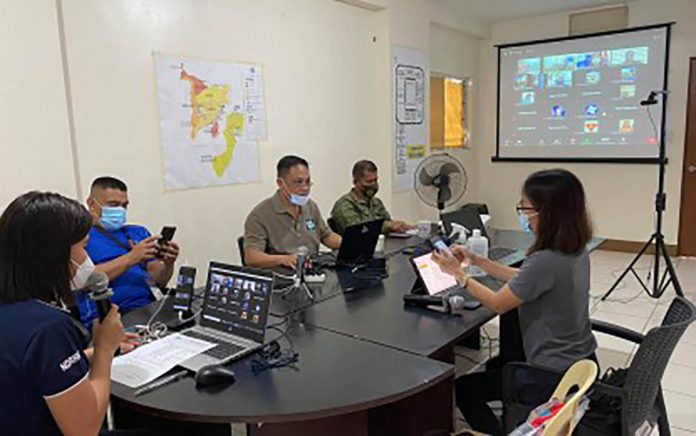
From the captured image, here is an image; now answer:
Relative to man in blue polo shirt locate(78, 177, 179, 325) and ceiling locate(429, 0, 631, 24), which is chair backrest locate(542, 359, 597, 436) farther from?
ceiling locate(429, 0, 631, 24)

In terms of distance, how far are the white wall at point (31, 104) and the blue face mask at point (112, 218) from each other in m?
0.50

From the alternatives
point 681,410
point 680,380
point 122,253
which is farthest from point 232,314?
point 680,380

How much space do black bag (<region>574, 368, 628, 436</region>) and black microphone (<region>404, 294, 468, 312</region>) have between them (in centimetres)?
55

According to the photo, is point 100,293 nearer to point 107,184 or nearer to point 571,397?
point 107,184

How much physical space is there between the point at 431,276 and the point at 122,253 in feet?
4.66

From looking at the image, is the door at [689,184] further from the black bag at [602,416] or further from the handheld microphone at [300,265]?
the handheld microphone at [300,265]

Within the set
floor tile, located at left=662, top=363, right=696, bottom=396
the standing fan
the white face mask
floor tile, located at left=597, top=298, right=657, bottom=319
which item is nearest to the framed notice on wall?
the standing fan

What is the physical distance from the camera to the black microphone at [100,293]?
142 centimetres

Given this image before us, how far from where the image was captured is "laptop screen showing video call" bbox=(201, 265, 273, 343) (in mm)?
1632

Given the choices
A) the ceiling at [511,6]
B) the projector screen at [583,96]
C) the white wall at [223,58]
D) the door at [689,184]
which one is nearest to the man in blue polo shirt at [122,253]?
the white wall at [223,58]

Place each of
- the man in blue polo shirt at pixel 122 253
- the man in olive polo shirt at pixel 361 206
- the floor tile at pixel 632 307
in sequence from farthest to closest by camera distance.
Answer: the floor tile at pixel 632 307, the man in olive polo shirt at pixel 361 206, the man in blue polo shirt at pixel 122 253

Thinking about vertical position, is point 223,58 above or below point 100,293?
above

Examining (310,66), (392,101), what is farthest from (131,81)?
(392,101)

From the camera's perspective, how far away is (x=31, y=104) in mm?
2543
